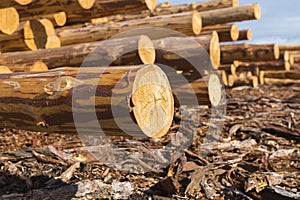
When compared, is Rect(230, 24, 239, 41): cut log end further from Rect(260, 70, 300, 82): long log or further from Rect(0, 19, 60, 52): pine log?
Rect(260, 70, 300, 82): long log

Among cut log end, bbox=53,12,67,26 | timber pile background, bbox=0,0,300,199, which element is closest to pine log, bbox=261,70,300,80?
timber pile background, bbox=0,0,300,199

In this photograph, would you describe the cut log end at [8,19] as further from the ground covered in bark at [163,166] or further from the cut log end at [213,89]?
the cut log end at [213,89]

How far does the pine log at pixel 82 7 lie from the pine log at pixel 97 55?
520 millimetres

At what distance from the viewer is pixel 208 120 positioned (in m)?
5.56

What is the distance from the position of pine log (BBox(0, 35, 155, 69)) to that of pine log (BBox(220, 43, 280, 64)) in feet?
15.1

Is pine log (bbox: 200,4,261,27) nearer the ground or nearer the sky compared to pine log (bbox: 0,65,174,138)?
nearer the sky

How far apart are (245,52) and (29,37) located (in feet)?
18.6

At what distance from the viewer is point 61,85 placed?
245 cm

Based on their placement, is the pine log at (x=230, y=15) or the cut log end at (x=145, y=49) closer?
the cut log end at (x=145, y=49)

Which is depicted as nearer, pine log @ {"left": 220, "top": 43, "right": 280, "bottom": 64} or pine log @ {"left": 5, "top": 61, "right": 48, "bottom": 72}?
pine log @ {"left": 5, "top": 61, "right": 48, "bottom": 72}

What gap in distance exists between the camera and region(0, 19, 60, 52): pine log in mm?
5207

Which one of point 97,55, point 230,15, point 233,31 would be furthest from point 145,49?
point 233,31

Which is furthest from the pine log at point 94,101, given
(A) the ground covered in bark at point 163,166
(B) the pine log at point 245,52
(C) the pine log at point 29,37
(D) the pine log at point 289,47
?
(D) the pine log at point 289,47

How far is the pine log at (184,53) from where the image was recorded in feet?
17.2
